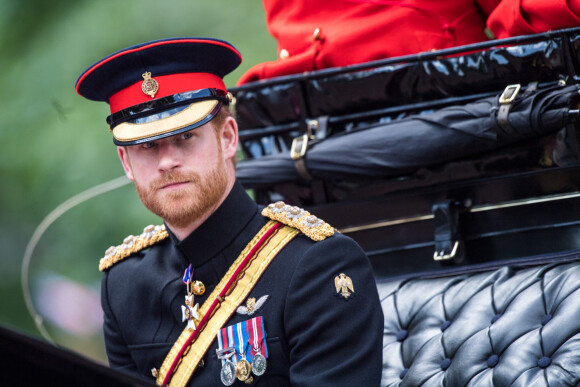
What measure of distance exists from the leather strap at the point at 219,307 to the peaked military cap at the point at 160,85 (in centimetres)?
32

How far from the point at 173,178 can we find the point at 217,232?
186 mm

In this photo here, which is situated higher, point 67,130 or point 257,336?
point 257,336

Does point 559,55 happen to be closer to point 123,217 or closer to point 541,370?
point 541,370

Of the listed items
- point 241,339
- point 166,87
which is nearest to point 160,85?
point 166,87

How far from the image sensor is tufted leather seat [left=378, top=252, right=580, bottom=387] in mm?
1922

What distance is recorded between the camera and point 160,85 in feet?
6.72

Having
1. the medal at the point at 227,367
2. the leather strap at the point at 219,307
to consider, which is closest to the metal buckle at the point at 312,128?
the leather strap at the point at 219,307

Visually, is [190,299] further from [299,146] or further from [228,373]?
[299,146]

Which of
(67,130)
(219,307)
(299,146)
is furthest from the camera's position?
(67,130)

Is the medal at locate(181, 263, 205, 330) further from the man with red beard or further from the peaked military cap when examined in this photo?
the peaked military cap

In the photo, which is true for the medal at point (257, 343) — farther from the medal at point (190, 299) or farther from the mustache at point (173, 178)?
the mustache at point (173, 178)

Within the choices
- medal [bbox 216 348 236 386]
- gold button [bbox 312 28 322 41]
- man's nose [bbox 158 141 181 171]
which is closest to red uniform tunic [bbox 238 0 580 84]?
gold button [bbox 312 28 322 41]

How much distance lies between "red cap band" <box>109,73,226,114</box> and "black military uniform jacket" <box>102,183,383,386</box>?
250 mm

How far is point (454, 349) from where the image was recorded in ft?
6.92
